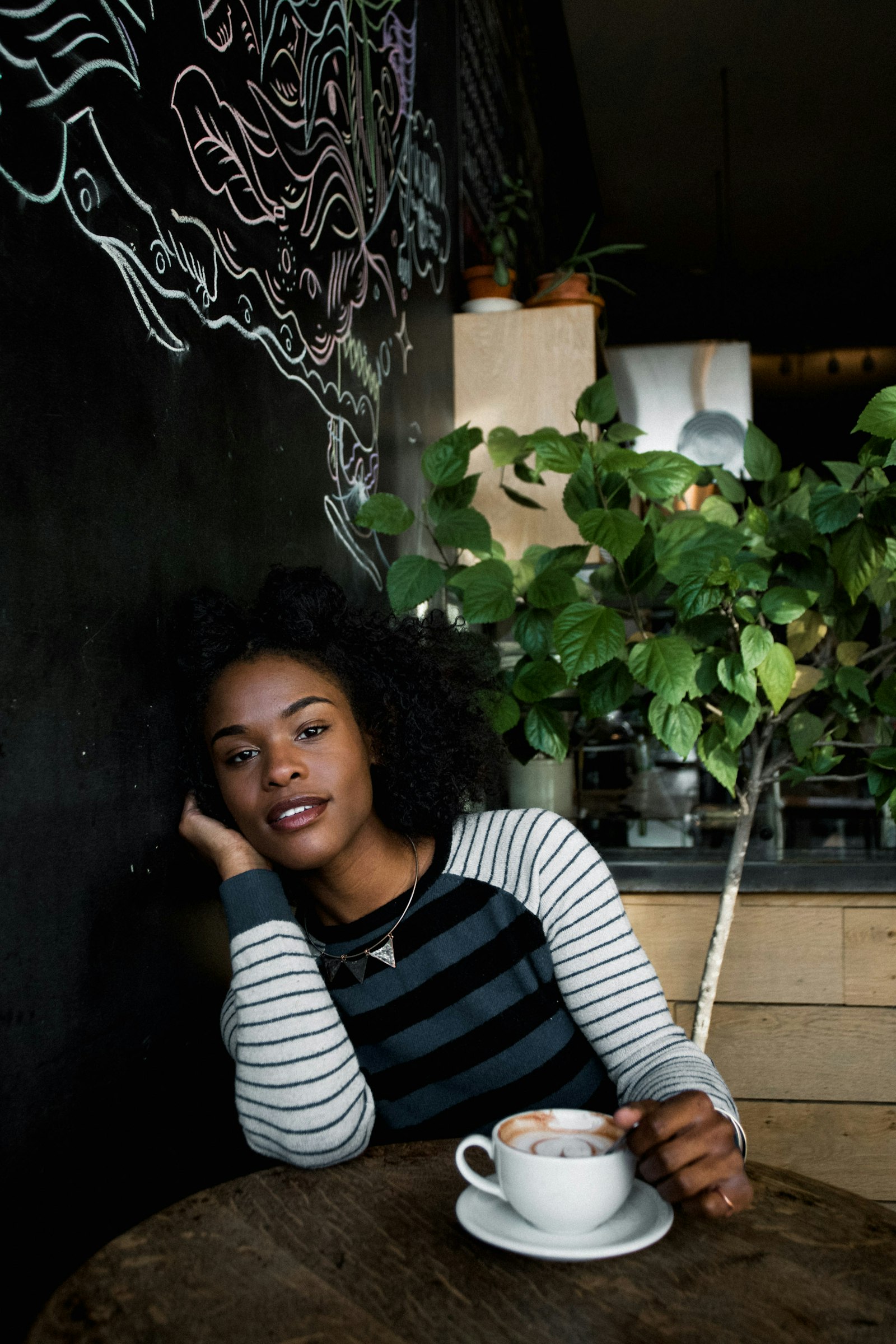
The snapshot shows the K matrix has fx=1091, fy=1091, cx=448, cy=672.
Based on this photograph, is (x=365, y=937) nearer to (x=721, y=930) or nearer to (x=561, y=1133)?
(x=561, y=1133)

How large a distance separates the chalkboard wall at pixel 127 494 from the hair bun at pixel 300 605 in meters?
0.05

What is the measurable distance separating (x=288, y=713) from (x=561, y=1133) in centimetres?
56

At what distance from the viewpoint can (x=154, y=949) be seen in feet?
3.67

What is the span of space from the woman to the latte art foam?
0.83 feet

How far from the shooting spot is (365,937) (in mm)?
1276

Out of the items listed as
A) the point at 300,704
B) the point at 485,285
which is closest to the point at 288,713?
the point at 300,704

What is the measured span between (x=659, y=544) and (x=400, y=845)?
79cm

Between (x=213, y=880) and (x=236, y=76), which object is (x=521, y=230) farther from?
(x=213, y=880)

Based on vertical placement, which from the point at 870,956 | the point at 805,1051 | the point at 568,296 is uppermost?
the point at 568,296

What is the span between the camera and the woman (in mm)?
1072

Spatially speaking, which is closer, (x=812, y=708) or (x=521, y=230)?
(x=812, y=708)

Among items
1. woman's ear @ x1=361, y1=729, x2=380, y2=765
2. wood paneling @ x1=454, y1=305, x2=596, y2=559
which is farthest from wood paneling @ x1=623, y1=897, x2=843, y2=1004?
woman's ear @ x1=361, y1=729, x2=380, y2=765

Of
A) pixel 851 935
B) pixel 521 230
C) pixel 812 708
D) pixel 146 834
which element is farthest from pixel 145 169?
pixel 521 230

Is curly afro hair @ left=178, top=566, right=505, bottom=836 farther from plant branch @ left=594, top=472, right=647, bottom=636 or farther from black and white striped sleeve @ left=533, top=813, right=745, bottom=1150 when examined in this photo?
plant branch @ left=594, top=472, right=647, bottom=636
